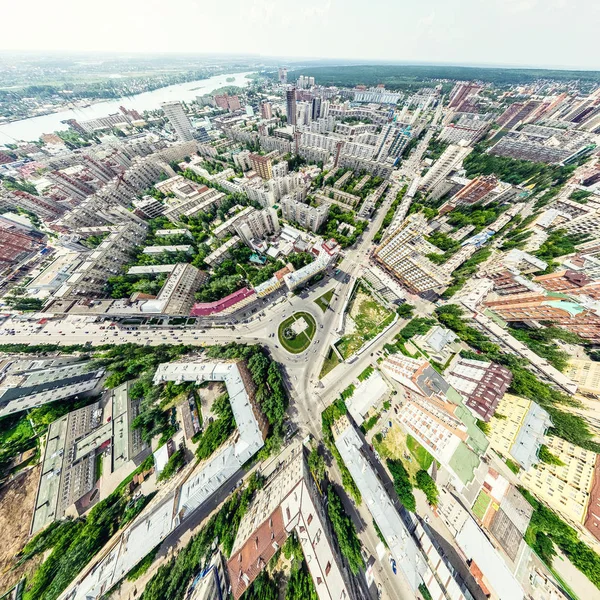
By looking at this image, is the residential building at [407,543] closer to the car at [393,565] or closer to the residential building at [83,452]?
the car at [393,565]

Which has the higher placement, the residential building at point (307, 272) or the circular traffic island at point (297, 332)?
the residential building at point (307, 272)

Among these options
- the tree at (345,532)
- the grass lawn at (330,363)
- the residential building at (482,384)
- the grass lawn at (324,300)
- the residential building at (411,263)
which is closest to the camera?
the tree at (345,532)

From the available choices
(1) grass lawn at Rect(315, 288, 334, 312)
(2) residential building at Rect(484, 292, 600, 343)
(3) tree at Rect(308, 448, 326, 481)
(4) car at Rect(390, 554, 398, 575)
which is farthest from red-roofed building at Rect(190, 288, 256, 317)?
(2) residential building at Rect(484, 292, 600, 343)

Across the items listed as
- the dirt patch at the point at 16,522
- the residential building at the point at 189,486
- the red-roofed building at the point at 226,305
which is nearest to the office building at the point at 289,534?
the residential building at the point at 189,486

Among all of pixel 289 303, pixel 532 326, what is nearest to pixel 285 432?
pixel 289 303

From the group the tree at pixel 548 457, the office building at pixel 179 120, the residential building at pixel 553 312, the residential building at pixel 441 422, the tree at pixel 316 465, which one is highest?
the office building at pixel 179 120

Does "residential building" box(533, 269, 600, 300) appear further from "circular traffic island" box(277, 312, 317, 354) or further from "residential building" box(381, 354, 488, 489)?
"circular traffic island" box(277, 312, 317, 354)
